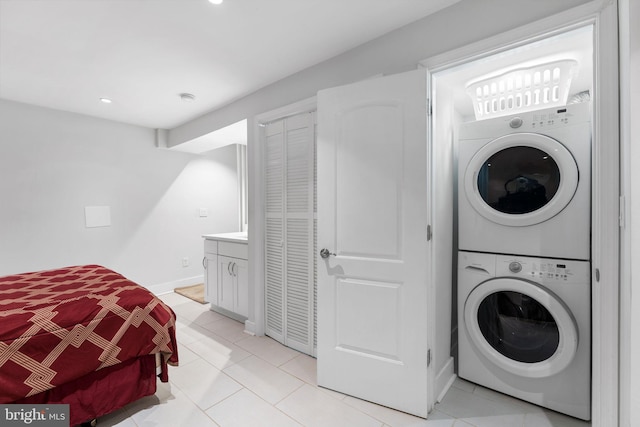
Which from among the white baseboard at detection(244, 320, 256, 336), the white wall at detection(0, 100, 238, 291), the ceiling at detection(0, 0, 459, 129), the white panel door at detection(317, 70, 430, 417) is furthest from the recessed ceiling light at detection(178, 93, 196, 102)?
the white baseboard at detection(244, 320, 256, 336)

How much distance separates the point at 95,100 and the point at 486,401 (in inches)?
165

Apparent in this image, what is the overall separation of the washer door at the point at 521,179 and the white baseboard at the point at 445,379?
1.02 metres

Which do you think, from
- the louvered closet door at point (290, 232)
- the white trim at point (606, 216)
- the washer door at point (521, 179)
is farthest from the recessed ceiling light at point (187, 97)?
the white trim at point (606, 216)

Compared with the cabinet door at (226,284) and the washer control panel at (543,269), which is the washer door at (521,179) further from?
the cabinet door at (226,284)

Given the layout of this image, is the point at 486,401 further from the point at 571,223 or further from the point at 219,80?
the point at 219,80

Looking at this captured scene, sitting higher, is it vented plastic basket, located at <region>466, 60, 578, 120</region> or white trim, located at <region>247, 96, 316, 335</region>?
vented plastic basket, located at <region>466, 60, 578, 120</region>

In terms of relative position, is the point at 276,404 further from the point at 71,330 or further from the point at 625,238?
the point at 625,238

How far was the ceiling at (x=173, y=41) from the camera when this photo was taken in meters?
1.58

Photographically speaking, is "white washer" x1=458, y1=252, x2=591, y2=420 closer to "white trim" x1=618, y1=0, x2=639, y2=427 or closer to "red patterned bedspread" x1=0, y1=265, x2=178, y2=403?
"white trim" x1=618, y1=0, x2=639, y2=427

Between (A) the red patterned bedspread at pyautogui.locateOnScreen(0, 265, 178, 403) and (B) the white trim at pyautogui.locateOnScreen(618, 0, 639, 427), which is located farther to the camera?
(A) the red patterned bedspread at pyautogui.locateOnScreen(0, 265, 178, 403)

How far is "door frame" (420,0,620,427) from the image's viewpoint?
119cm

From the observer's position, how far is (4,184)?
2887 millimetres

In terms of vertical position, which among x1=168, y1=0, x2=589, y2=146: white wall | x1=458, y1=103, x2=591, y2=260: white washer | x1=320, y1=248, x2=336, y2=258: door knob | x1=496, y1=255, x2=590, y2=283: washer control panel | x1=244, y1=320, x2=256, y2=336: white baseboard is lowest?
x1=244, y1=320, x2=256, y2=336: white baseboard

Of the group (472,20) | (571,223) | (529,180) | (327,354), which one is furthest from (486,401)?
(472,20)
